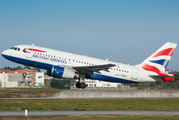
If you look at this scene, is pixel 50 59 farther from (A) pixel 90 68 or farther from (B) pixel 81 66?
(A) pixel 90 68

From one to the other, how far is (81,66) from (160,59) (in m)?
13.7

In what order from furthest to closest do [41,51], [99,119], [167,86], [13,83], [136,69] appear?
[13,83] → [167,86] → [136,69] → [41,51] → [99,119]

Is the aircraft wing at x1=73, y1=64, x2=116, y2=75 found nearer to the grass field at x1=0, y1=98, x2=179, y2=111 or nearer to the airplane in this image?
the airplane

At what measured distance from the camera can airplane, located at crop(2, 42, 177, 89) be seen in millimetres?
37625

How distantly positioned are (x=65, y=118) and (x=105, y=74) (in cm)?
2012

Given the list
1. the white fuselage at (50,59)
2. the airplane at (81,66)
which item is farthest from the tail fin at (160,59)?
the white fuselage at (50,59)

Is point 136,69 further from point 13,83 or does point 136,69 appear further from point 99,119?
point 13,83

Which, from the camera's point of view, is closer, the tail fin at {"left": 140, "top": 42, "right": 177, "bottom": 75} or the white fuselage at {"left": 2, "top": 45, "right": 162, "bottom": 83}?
the white fuselage at {"left": 2, "top": 45, "right": 162, "bottom": 83}

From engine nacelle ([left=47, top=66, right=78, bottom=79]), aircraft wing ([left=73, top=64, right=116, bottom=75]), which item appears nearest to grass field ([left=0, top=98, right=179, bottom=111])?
engine nacelle ([left=47, top=66, right=78, bottom=79])

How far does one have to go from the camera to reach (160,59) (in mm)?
43781

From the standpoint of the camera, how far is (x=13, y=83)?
287ft

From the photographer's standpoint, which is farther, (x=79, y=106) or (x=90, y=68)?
(x=90, y=68)

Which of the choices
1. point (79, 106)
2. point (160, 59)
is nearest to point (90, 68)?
point (79, 106)

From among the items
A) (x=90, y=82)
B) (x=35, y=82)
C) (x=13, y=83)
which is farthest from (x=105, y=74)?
(x=35, y=82)
